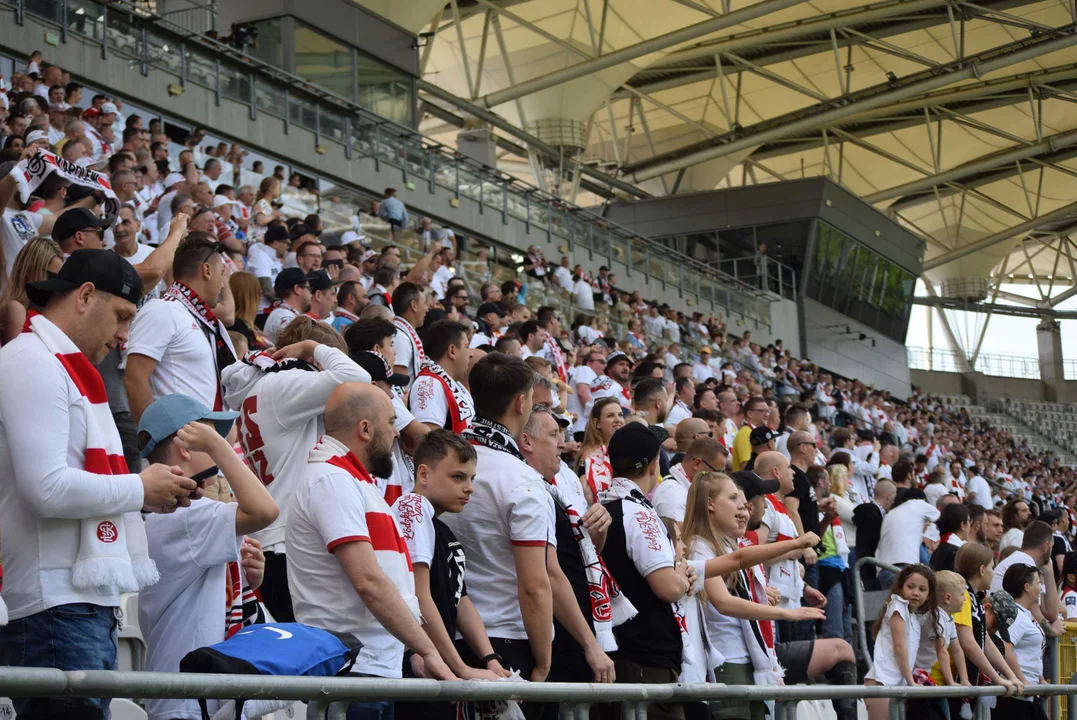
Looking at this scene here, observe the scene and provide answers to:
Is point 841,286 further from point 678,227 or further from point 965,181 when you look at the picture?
point 965,181

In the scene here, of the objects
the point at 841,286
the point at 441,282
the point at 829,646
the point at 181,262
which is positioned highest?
the point at 841,286

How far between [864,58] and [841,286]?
695 cm

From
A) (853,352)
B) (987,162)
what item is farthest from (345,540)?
(987,162)

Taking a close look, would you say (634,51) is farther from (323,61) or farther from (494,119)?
(323,61)

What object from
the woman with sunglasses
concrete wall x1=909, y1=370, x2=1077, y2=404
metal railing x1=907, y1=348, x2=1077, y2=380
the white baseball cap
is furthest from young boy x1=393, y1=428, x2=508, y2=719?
Result: metal railing x1=907, y1=348, x2=1077, y2=380

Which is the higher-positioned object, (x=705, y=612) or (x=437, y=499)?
(x=437, y=499)

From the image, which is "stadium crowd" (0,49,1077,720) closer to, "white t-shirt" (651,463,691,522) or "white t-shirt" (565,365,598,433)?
"white t-shirt" (651,463,691,522)

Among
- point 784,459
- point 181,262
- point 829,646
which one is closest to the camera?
point 181,262

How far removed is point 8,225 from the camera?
585 cm

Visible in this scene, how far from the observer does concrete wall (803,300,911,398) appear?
125ft

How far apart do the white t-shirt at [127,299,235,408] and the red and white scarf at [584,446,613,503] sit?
2617mm

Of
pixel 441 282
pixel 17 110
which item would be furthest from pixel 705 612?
pixel 441 282

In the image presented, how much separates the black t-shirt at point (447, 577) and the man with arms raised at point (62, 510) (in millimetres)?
1280

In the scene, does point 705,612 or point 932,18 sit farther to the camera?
point 932,18
